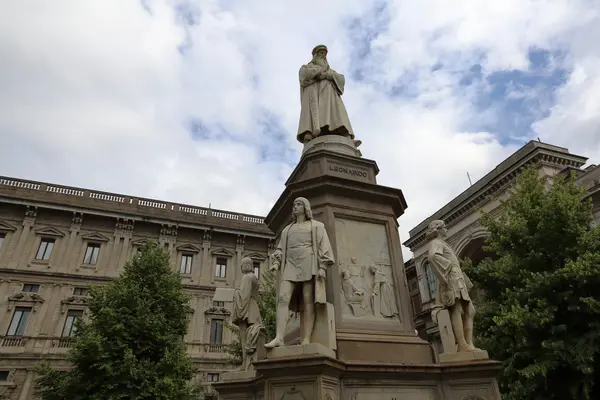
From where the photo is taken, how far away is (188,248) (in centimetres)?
2945

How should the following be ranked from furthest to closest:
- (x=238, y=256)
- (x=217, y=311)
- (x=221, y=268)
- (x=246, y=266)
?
(x=238, y=256), (x=221, y=268), (x=217, y=311), (x=246, y=266)

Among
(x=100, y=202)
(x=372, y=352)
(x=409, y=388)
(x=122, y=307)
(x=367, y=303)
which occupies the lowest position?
(x=409, y=388)

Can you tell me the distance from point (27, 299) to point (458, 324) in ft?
87.4

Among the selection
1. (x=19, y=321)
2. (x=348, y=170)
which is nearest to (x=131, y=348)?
(x=19, y=321)

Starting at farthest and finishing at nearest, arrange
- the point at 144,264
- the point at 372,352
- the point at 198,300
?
the point at 198,300
the point at 144,264
the point at 372,352

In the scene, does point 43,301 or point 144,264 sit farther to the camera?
point 43,301

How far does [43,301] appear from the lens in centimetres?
2467

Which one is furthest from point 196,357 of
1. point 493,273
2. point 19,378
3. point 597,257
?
point 597,257

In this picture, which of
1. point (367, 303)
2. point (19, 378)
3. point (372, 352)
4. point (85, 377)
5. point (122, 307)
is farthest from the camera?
point (19, 378)

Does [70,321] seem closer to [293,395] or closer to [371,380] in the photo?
[293,395]

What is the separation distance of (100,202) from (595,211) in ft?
95.4

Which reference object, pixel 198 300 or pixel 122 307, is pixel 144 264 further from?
pixel 198 300

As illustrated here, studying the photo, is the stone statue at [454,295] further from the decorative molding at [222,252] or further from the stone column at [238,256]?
the decorative molding at [222,252]

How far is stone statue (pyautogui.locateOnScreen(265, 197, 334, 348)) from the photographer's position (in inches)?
207
